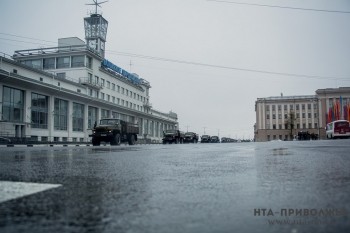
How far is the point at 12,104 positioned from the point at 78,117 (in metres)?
14.3

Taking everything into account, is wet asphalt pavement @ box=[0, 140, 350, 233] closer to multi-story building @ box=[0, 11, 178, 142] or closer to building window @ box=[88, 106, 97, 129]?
multi-story building @ box=[0, 11, 178, 142]

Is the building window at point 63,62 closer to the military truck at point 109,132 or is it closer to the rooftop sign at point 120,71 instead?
the rooftop sign at point 120,71

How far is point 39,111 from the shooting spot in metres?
43.0

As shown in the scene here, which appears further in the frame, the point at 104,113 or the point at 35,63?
the point at 35,63

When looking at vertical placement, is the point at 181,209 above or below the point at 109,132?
below

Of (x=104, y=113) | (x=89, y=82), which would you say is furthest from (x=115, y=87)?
(x=104, y=113)

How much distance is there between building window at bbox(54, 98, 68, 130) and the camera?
153 ft

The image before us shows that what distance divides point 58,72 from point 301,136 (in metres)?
51.6

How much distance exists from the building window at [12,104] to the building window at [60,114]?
6658mm

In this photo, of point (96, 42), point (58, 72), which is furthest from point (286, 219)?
point (96, 42)

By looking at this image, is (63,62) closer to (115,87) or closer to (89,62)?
(89,62)

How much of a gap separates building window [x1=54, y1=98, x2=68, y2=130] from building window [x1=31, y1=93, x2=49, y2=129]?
2213 millimetres

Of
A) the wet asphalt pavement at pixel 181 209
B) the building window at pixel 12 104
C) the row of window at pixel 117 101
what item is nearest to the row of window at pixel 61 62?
the row of window at pixel 117 101

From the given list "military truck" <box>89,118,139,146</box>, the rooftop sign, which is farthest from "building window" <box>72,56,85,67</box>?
"military truck" <box>89,118,139,146</box>
